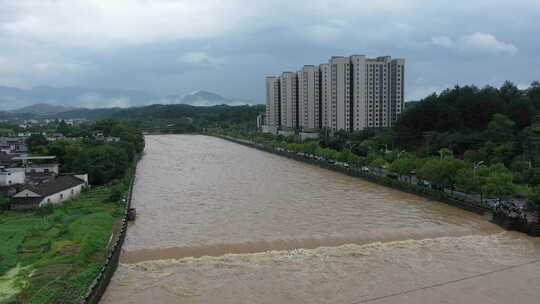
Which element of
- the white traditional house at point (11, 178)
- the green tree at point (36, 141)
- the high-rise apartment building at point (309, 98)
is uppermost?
the high-rise apartment building at point (309, 98)

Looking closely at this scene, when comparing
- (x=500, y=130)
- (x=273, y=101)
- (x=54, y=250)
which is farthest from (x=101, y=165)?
(x=273, y=101)

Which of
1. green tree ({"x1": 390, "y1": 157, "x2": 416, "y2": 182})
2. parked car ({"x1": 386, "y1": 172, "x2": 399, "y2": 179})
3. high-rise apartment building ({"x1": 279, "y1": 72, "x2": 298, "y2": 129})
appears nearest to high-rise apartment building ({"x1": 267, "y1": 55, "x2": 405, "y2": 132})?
high-rise apartment building ({"x1": 279, "y1": 72, "x2": 298, "y2": 129})

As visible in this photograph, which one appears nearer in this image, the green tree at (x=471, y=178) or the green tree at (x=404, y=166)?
the green tree at (x=471, y=178)

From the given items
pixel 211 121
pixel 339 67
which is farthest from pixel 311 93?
pixel 211 121

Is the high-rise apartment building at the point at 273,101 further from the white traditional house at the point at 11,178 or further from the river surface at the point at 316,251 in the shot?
the white traditional house at the point at 11,178

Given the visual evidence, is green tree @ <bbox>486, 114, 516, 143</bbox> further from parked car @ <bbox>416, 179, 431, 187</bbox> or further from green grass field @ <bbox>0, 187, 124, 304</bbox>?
green grass field @ <bbox>0, 187, 124, 304</bbox>

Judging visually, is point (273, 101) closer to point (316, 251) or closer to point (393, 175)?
point (393, 175)

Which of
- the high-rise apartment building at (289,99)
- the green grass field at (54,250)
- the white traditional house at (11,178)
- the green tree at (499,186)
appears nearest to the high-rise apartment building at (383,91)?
the high-rise apartment building at (289,99)
